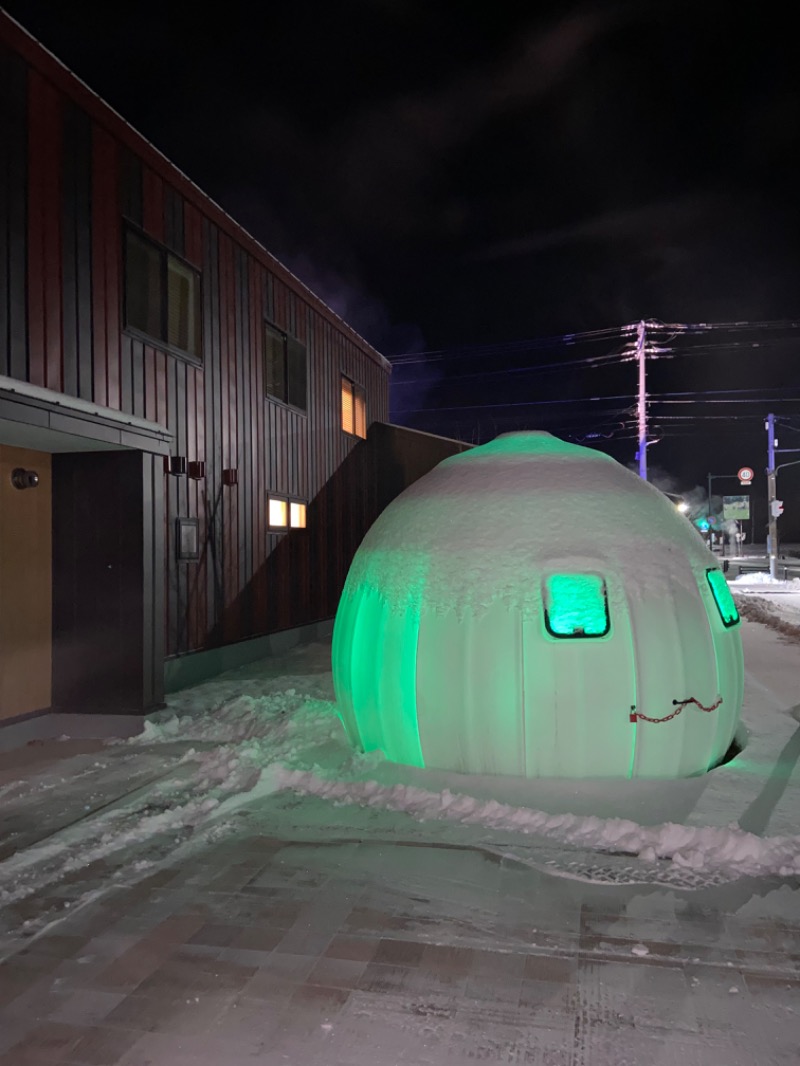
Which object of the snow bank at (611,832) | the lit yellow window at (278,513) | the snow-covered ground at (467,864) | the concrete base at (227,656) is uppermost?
the lit yellow window at (278,513)

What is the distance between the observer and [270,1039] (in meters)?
2.89

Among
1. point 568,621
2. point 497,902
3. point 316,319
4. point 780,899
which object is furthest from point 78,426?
point 316,319

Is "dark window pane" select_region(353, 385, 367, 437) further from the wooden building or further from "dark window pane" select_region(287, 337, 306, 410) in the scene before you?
the wooden building

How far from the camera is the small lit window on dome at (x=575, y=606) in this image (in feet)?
17.8

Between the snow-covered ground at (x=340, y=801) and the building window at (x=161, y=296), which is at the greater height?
the building window at (x=161, y=296)

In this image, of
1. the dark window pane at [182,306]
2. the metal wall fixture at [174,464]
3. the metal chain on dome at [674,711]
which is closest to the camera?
the metal chain on dome at [674,711]

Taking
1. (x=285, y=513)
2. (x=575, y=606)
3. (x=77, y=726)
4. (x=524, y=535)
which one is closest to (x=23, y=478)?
(x=77, y=726)

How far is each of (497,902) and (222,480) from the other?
856cm

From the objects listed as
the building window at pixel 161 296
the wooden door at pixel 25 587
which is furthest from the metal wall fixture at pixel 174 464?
the wooden door at pixel 25 587

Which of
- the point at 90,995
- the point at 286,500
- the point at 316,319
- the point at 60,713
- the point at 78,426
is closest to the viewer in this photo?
the point at 90,995

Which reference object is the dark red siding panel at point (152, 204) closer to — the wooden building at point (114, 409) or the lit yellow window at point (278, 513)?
the wooden building at point (114, 409)

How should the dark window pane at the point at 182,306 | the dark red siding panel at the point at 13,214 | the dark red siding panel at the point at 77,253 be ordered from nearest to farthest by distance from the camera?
the dark red siding panel at the point at 13,214
the dark red siding panel at the point at 77,253
the dark window pane at the point at 182,306

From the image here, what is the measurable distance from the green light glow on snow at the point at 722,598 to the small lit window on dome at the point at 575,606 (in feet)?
3.94

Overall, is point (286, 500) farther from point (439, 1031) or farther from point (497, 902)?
point (439, 1031)
